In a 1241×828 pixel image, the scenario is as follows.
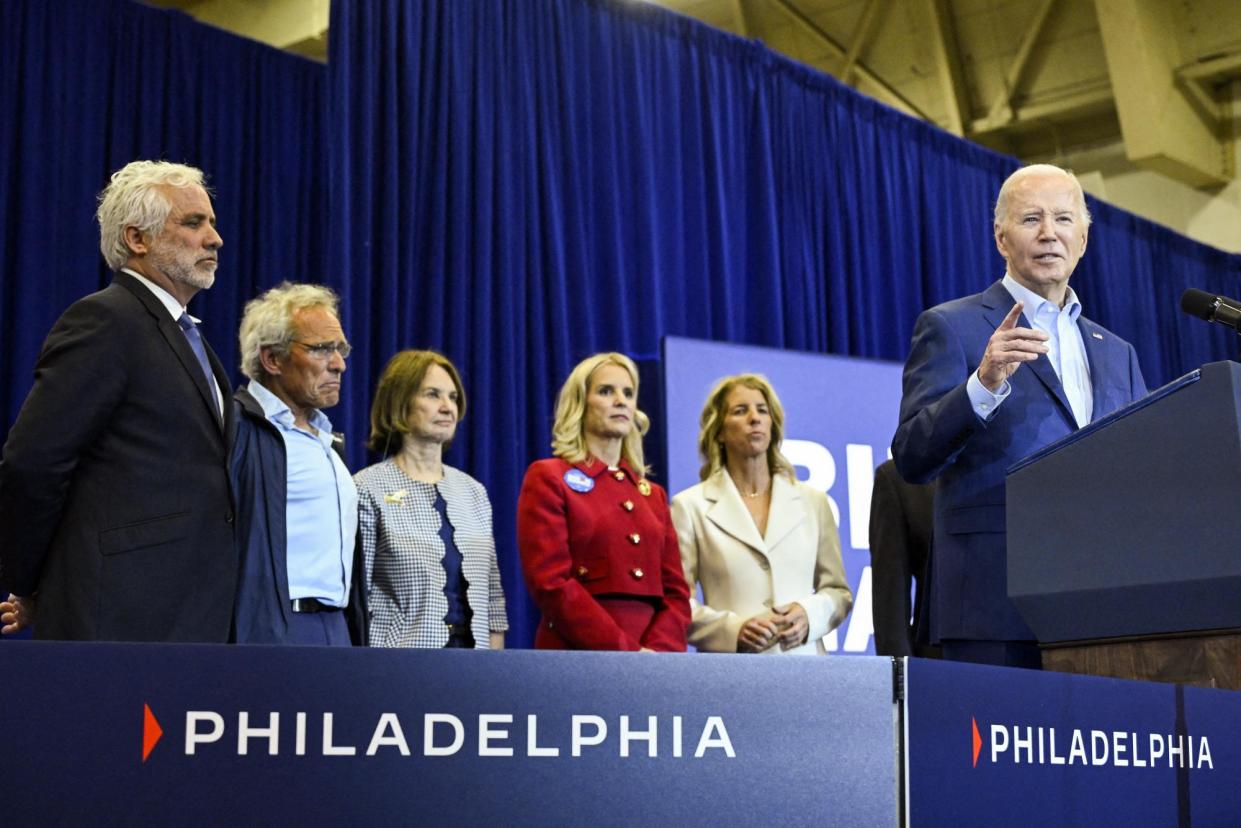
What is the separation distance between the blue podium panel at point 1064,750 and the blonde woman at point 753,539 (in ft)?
6.15

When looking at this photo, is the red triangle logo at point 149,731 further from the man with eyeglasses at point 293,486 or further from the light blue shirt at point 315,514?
the light blue shirt at point 315,514

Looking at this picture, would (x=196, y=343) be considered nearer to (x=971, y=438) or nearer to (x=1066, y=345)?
(x=971, y=438)

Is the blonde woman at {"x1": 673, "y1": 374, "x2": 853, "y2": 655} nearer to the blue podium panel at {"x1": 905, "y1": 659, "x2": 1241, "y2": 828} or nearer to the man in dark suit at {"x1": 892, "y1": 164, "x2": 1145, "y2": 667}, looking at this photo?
the man in dark suit at {"x1": 892, "y1": 164, "x2": 1145, "y2": 667}

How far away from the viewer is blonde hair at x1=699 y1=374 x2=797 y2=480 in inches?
146

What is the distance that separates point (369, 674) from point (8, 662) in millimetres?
246

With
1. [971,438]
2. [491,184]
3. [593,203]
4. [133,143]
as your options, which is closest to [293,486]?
[971,438]

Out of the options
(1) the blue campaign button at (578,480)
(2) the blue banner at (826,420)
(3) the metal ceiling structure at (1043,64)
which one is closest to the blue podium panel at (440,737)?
(1) the blue campaign button at (578,480)

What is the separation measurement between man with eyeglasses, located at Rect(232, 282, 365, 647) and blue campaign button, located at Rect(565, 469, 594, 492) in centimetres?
61

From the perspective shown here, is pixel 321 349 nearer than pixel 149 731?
No

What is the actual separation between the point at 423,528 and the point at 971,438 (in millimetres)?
1397

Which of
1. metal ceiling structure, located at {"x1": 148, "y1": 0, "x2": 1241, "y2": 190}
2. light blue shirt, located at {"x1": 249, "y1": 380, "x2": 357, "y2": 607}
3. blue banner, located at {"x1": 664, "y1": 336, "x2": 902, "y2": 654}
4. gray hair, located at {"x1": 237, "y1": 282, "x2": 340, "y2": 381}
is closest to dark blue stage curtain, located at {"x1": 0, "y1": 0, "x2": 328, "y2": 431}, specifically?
blue banner, located at {"x1": 664, "y1": 336, "x2": 902, "y2": 654}

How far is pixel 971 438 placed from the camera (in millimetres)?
2143

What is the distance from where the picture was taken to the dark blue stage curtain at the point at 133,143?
480cm

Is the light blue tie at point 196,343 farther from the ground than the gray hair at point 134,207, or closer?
closer
